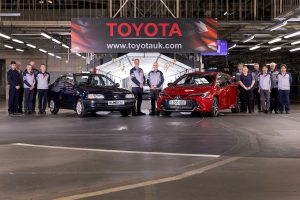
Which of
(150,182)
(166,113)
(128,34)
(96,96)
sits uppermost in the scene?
(128,34)

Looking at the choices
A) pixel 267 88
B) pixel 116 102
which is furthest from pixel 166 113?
pixel 267 88

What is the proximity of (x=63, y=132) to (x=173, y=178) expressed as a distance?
561 centimetres

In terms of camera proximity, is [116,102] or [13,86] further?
[13,86]

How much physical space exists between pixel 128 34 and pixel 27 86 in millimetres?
4266

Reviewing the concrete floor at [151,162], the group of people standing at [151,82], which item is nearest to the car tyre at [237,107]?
the group of people standing at [151,82]

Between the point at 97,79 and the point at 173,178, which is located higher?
the point at 97,79

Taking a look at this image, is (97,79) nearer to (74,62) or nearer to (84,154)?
(84,154)

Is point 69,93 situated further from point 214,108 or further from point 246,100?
point 246,100

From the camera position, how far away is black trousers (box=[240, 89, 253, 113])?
58.3ft

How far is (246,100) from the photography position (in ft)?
59.1

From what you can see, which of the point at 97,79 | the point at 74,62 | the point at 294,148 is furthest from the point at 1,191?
the point at 74,62

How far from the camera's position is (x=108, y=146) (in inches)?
376

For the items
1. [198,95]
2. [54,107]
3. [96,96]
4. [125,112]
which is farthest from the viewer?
[54,107]

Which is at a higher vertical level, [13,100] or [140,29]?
[140,29]
